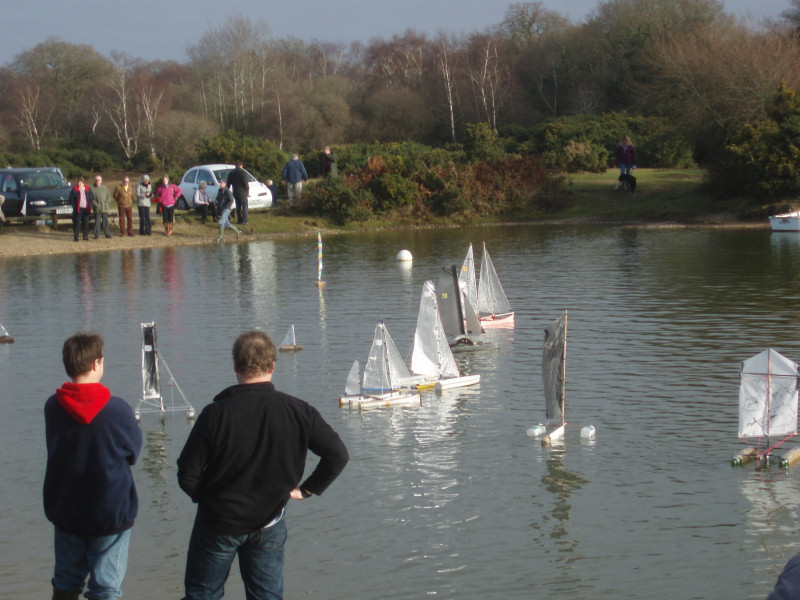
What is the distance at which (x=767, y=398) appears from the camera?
943 cm

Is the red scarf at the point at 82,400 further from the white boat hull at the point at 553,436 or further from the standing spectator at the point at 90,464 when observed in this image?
the white boat hull at the point at 553,436

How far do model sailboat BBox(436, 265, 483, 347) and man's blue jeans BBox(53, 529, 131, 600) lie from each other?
10794 mm

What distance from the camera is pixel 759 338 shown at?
15.3m

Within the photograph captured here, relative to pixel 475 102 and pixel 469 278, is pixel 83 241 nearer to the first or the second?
pixel 469 278

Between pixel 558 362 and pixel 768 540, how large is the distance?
3337 mm

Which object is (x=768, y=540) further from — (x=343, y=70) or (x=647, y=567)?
(x=343, y=70)

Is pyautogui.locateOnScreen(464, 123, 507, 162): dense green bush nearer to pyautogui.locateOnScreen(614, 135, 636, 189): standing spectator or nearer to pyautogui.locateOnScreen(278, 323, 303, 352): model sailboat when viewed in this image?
pyautogui.locateOnScreen(614, 135, 636, 189): standing spectator

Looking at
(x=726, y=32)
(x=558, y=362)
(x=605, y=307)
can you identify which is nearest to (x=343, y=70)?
(x=726, y=32)

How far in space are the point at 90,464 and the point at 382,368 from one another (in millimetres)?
7476

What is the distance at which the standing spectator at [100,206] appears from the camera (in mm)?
32375

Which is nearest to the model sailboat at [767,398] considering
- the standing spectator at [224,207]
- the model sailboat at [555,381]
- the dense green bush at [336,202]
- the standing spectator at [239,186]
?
the model sailboat at [555,381]

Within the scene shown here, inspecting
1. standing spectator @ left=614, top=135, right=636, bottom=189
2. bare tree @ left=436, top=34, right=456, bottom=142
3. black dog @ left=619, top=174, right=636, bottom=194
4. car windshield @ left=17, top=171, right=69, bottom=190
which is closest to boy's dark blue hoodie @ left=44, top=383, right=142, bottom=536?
car windshield @ left=17, top=171, right=69, bottom=190

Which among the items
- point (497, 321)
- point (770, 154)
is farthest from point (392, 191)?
point (497, 321)

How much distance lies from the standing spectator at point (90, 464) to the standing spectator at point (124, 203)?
28.9m
